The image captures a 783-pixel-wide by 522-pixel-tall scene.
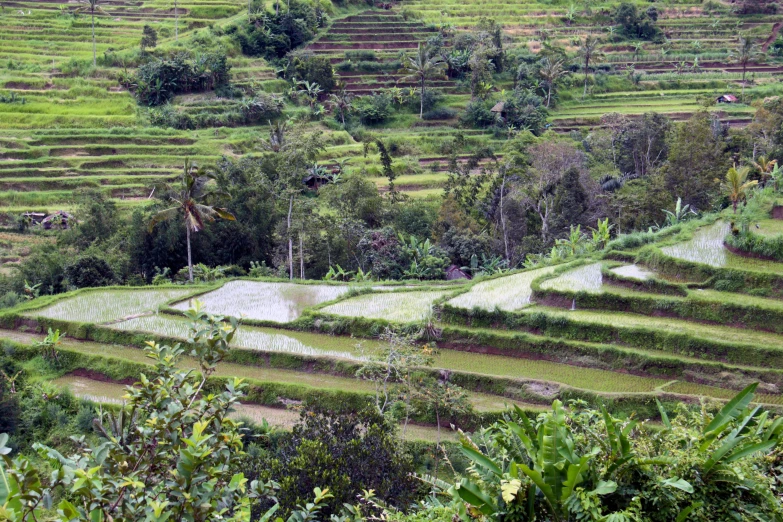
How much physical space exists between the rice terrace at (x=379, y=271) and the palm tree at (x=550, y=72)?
0.66ft

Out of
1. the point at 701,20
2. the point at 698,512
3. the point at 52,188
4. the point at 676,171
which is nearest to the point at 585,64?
the point at 701,20

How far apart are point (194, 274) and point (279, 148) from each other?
Answer: 170 inches

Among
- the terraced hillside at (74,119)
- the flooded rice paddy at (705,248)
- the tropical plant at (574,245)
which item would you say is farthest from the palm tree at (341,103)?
the flooded rice paddy at (705,248)

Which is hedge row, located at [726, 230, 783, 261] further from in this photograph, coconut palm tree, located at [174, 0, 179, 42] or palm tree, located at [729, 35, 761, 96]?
coconut palm tree, located at [174, 0, 179, 42]

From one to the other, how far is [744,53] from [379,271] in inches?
1174

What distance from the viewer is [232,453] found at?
482 cm

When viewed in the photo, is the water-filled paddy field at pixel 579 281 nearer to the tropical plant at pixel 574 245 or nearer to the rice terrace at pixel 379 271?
the rice terrace at pixel 379 271

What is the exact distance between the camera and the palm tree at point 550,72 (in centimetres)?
3744

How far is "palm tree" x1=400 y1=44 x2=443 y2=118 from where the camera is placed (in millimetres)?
36500

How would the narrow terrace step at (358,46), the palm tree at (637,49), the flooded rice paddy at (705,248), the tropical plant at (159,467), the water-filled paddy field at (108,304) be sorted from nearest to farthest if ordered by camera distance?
the tropical plant at (159,467) → the flooded rice paddy at (705,248) → the water-filled paddy field at (108,304) → the narrow terrace step at (358,46) → the palm tree at (637,49)

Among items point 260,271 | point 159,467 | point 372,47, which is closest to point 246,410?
point 260,271

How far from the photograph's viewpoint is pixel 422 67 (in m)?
36.5

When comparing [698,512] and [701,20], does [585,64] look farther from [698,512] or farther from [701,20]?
[698,512]

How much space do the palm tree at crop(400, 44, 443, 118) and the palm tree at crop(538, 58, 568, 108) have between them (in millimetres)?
5164
